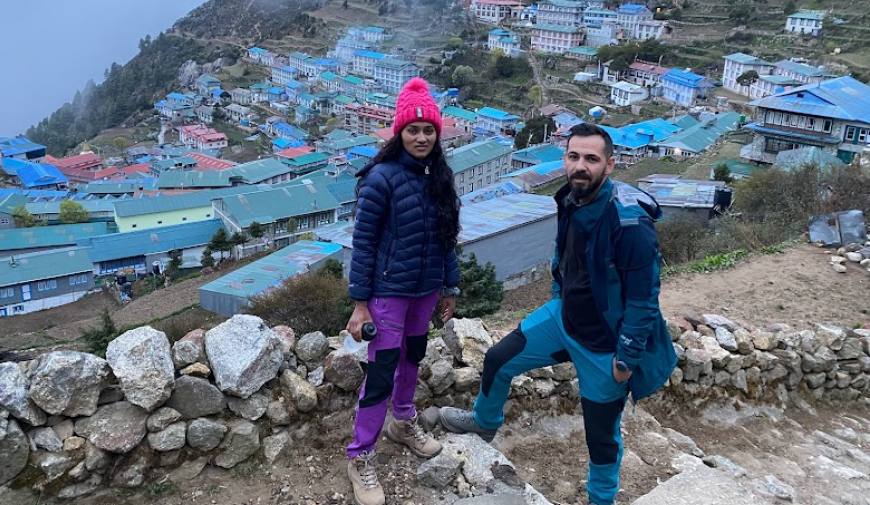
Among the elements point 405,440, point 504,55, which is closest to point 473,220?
point 405,440

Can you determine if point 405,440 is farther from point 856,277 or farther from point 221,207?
point 221,207

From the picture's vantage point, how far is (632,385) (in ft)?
7.83

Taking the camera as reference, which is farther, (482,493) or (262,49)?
(262,49)

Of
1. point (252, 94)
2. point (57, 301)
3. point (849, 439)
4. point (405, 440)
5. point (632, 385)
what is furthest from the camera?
point (252, 94)

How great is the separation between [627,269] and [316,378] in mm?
1567

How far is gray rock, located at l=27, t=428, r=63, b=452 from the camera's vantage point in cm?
240

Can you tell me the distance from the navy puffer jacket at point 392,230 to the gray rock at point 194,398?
0.81 meters

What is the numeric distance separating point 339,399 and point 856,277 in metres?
5.39

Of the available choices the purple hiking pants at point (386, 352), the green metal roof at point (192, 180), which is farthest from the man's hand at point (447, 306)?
the green metal roof at point (192, 180)

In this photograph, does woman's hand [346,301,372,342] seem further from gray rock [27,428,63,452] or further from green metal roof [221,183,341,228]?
green metal roof [221,183,341,228]

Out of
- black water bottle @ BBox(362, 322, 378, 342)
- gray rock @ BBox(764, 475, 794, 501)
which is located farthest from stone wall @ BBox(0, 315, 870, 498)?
gray rock @ BBox(764, 475, 794, 501)

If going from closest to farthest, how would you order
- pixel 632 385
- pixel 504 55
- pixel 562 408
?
pixel 632 385
pixel 562 408
pixel 504 55

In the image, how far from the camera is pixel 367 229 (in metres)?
2.36

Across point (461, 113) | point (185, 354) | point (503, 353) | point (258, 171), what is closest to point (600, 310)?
point (503, 353)
